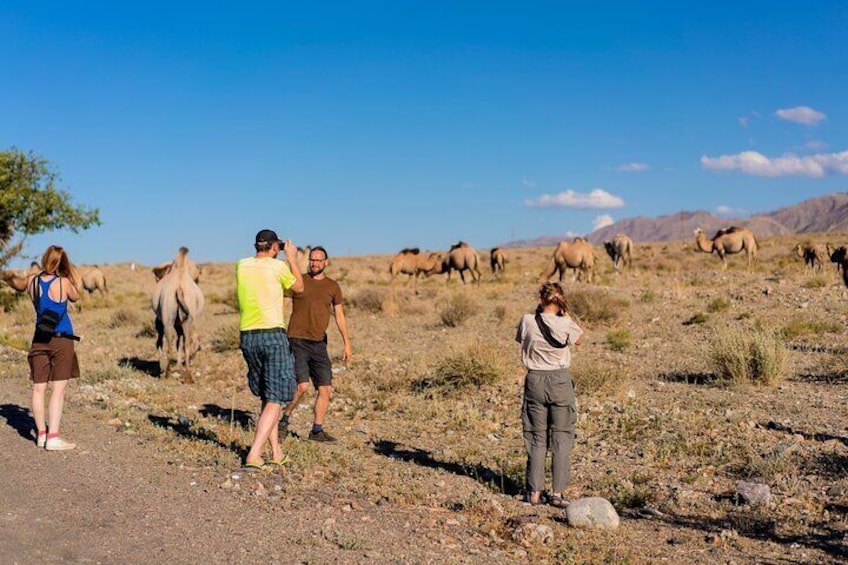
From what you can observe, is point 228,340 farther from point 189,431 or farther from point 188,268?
point 189,431

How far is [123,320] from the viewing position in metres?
23.2

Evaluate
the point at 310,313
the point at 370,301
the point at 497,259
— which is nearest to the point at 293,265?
the point at 310,313

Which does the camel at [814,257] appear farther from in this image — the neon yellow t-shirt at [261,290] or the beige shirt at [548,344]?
the neon yellow t-shirt at [261,290]

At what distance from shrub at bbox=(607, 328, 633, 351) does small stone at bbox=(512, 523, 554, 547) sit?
9.16m

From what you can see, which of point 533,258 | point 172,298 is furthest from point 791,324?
point 533,258

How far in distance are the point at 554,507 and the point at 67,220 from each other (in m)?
26.7

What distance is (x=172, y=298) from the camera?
42.3 feet

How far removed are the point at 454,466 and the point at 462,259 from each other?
25.0 metres

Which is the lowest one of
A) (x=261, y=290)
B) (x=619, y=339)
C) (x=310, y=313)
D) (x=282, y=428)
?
(x=282, y=428)

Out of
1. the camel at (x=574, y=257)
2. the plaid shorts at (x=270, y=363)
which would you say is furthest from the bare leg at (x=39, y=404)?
the camel at (x=574, y=257)

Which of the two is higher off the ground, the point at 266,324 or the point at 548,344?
the point at 266,324

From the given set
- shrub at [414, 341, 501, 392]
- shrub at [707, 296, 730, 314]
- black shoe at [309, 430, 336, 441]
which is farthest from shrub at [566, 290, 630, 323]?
black shoe at [309, 430, 336, 441]

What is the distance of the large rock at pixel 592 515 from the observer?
632 cm

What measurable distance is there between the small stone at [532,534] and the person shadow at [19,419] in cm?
538
